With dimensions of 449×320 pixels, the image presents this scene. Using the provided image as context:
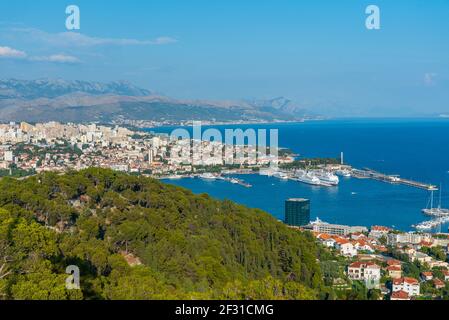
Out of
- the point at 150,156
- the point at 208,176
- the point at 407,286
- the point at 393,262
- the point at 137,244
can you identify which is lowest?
the point at 208,176

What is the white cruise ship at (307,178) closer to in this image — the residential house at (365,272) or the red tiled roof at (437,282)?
the residential house at (365,272)

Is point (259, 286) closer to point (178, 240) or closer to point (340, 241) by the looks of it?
point (178, 240)

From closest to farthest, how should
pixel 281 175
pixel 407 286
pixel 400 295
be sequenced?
pixel 400 295, pixel 407 286, pixel 281 175

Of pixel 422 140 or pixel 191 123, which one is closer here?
pixel 422 140

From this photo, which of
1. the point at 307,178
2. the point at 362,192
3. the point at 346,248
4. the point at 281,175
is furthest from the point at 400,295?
the point at 281,175

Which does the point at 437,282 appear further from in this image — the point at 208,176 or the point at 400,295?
the point at 208,176
